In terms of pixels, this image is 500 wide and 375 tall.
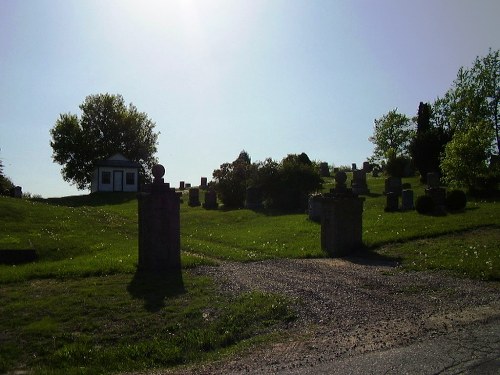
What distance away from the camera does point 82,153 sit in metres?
59.4

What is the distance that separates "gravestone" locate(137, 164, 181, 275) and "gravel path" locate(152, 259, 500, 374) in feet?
2.65

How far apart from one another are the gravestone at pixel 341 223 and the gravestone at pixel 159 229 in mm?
5048

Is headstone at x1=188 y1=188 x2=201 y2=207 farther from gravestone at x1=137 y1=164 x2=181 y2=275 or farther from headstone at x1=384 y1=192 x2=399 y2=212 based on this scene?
gravestone at x1=137 y1=164 x2=181 y2=275

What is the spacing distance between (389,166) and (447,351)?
140 feet

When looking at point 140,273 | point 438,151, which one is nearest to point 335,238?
point 140,273

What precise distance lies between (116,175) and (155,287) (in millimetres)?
47031

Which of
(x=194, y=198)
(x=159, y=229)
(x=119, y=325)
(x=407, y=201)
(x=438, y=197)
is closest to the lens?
(x=119, y=325)

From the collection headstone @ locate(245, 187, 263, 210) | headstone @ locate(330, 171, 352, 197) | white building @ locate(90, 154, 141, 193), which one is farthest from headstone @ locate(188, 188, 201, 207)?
headstone @ locate(330, 171, 352, 197)

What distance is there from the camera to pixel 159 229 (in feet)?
39.2

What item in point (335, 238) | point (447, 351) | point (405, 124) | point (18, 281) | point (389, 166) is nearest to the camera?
point (447, 351)

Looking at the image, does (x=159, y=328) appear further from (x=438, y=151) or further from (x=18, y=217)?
(x=438, y=151)

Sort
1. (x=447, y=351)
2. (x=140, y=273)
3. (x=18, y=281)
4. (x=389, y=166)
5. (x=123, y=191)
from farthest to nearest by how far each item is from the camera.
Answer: (x=123, y=191) < (x=389, y=166) < (x=140, y=273) < (x=18, y=281) < (x=447, y=351)

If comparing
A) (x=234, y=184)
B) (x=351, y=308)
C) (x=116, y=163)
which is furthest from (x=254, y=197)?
(x=116, y=163)

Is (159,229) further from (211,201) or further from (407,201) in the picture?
(211,201)
